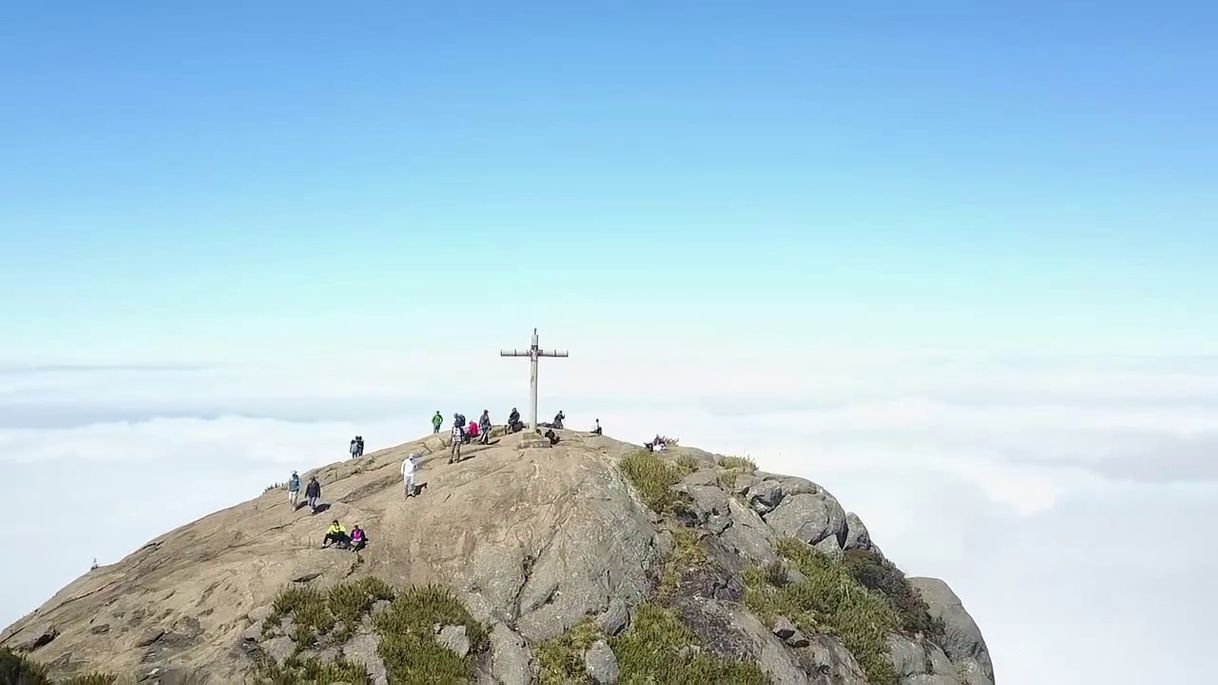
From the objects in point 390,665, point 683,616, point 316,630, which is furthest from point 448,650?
point 683,616

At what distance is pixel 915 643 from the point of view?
3519cm

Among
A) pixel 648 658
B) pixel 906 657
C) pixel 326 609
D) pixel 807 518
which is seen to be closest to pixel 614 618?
pixel 648 658

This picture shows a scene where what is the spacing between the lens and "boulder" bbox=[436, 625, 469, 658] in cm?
2880

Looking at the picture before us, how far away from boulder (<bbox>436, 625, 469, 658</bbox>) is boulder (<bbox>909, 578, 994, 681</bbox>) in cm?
2052

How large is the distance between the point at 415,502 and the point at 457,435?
5612 millimetres

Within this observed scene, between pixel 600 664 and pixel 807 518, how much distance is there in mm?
13698

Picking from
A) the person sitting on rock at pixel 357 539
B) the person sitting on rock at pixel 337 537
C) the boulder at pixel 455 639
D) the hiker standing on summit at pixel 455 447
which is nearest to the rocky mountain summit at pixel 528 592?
the boulder at pixel 455 639

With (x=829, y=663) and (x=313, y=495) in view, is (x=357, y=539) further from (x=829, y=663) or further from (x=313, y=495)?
(x=829, y=663)

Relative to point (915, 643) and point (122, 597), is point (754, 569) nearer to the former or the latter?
point (915, 643)

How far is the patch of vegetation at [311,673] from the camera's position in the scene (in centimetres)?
2673

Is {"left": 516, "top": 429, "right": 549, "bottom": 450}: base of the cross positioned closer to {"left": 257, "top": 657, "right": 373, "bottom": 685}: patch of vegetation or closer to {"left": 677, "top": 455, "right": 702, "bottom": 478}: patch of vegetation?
{"left": 677, "top": 455, "right": 702, "bottom": 478}: patch of vegetation

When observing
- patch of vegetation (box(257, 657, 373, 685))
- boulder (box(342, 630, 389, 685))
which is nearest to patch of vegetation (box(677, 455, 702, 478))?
boulder (box(342, 630, 389, 685))

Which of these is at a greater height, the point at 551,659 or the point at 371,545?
the point at 371,545

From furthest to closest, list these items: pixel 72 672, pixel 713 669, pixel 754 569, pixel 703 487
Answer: pixel 703 487 < pixel 754 569 < pixel 713 669 < pixel 72 672
